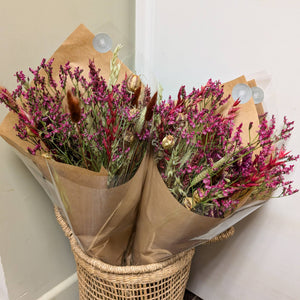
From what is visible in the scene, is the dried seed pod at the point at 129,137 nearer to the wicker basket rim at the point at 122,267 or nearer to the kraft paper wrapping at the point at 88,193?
the kraft paper wrapping at the point at 88,193

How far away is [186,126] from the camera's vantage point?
72 centimetres

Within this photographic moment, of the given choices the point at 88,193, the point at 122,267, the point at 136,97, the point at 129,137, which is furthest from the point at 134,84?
the point at 122,267

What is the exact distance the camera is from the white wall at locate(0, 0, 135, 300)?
85 centimetres

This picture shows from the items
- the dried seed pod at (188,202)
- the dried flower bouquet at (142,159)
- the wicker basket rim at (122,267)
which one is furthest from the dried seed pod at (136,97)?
the wicker basket rim at (122,267)

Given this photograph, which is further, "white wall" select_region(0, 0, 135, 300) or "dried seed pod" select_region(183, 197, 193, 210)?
"white wall" select_region(0, 0, 135, 300)

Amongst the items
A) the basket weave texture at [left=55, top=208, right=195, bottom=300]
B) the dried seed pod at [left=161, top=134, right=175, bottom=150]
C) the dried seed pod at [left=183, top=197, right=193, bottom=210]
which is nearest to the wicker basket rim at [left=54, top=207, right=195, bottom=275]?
the basket weave texture at [left=55, top=208, right=195, bottom=300]

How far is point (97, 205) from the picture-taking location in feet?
2.26

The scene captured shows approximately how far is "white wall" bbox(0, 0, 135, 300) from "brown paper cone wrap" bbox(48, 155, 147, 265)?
337mm

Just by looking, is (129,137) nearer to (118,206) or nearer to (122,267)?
(118,206)

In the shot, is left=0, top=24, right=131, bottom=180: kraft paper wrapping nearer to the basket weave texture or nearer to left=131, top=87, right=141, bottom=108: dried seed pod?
left=131, top=87, right=141, bottom=108: dried seed pod

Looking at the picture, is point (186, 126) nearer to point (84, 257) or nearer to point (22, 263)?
point (84, 257)

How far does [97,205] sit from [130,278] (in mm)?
242

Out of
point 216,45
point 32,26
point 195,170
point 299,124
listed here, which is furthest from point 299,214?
point 32,26

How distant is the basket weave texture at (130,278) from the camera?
2.60ft
